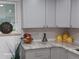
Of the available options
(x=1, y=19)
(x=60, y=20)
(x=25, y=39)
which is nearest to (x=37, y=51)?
(x=25, y=39)

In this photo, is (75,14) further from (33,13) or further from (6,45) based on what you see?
(6,45)

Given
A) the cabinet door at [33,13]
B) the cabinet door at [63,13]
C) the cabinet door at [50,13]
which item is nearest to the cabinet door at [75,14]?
the cabinet door at [63,13]

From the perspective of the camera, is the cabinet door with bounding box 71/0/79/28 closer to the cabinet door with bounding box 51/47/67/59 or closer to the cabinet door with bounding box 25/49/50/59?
the cabinet door with bounding box 51/47/67/59

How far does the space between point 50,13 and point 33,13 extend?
448 mm

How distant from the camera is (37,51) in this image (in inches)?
115

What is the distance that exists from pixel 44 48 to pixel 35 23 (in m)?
0.70

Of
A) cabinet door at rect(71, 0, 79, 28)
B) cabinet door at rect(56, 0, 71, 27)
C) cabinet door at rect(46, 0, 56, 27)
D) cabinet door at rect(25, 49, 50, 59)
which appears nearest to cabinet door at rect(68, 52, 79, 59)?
cabinet door at rect(25, 49, 50, 59)

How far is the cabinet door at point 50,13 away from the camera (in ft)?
11.4

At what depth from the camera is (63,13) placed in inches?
129

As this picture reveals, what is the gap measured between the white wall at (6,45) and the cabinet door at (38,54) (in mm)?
460

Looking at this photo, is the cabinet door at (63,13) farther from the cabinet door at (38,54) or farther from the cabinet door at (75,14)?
the cabinet door at (38,54)

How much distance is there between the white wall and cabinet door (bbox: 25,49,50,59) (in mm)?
460

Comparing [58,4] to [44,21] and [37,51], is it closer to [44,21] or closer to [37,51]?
[44,21]

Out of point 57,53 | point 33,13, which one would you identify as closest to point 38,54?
point 57,53
